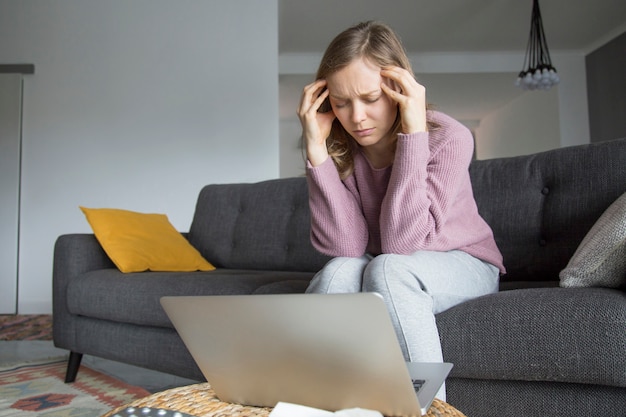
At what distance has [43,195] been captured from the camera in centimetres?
475

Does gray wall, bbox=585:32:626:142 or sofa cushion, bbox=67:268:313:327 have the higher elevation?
gray wall, bbox=585:32:626:142

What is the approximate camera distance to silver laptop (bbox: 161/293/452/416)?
1.86ft

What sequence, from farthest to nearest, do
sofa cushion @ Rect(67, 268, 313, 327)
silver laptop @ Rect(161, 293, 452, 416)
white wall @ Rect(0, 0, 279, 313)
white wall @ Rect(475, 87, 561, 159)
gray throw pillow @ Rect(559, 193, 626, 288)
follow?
white wall @ Rect(475, 87, 561, 159) < white wall @ Rect(0, 0, 279, 313) < sofa cushion @ Rect(67, 268, 313, 327) < gray throw pillow @ Rect(559, 193, 626, 288) < silver laptop @ Rect(161, 293, 452, 416)

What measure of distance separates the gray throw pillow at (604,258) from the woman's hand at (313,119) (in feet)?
1.91

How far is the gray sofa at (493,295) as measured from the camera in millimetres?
1062

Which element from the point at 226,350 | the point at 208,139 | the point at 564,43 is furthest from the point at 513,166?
the point at 564,43

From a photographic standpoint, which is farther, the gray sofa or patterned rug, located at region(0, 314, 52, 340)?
patterned rug, located at region(0, 314, 52, 340)

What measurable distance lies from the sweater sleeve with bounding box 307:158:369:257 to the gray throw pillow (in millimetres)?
451

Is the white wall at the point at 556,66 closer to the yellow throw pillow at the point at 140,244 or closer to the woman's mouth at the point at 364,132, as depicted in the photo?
the yellow throw pillow at the point at 140,244

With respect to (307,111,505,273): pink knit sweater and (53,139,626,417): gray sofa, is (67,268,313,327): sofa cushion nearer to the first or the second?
(53,139,626,417): gray sofa

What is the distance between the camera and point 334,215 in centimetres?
130

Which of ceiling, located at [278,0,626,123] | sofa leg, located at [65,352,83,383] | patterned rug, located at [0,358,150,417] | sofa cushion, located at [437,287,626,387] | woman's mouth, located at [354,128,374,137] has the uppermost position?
ceiling, located at [278,0,626,123]

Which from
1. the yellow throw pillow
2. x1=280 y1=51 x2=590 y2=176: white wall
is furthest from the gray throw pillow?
x1=280 y1=51 x2=590 y2=176: white wall

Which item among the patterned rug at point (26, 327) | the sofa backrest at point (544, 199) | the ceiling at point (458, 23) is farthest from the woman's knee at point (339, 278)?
the ceiling at point (458, 23)
